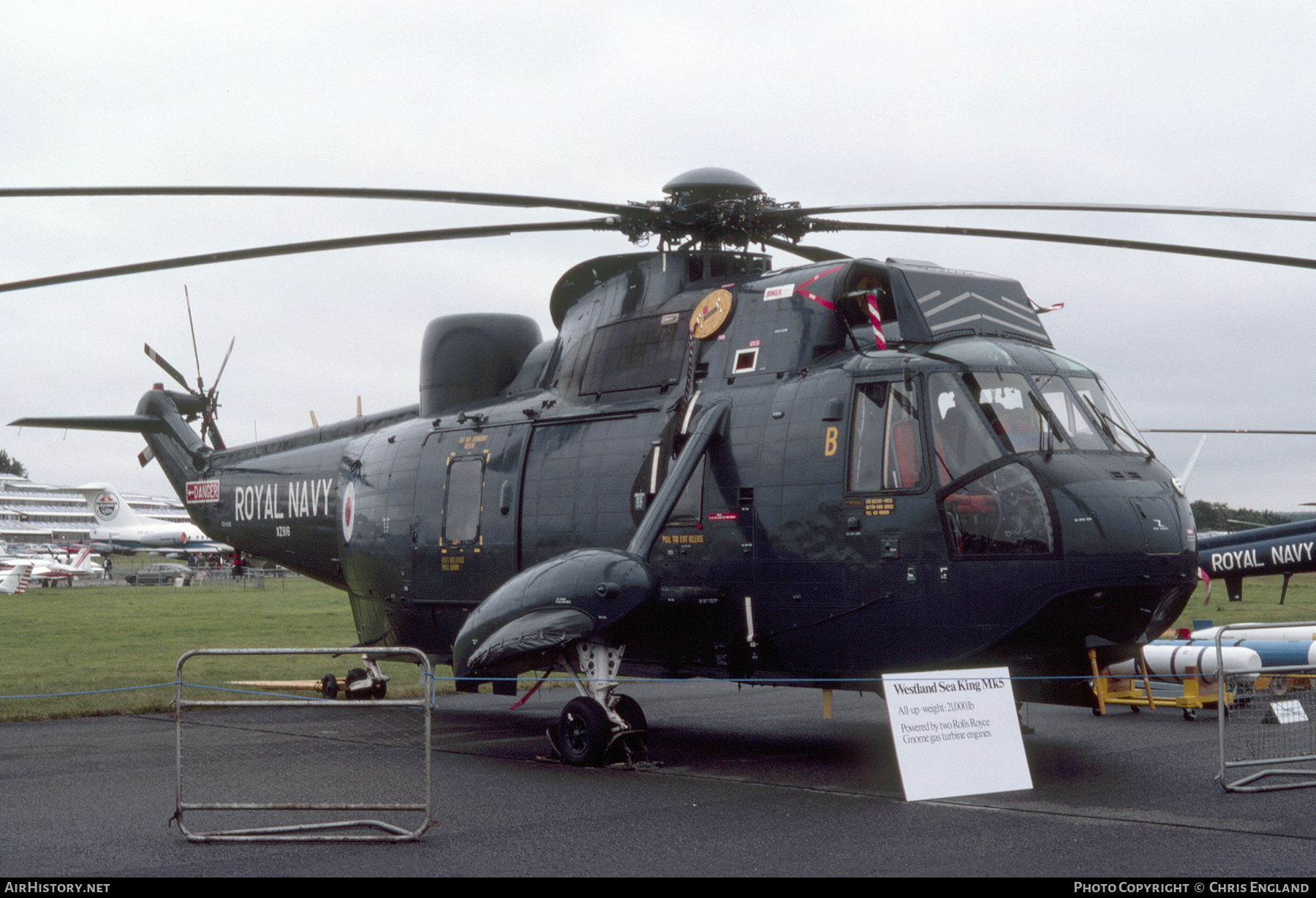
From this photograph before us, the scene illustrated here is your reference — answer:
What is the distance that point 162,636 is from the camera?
29.9 meters

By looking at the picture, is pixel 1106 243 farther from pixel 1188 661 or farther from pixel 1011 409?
pixel 1188 661

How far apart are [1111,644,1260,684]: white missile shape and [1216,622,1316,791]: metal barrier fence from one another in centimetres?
33

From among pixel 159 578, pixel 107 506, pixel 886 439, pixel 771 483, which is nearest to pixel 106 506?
pixel 107 506

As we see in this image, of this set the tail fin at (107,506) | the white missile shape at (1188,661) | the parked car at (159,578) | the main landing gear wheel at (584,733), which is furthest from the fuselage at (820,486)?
the tail fin at (107,506)

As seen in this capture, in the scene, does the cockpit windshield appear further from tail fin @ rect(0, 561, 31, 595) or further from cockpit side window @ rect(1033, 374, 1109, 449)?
tail fin @ rect(0, 561, 31, 595)

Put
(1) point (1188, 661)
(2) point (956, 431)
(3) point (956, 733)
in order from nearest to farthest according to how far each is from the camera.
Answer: (3) point (956, 733) < (2) point (956, 431) < (1) point (1188, 661)

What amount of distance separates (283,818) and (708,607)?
4183mm

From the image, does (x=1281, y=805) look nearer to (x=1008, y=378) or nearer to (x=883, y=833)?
(x=883, y=833)

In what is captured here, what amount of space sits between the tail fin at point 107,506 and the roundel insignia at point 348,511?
104502mm

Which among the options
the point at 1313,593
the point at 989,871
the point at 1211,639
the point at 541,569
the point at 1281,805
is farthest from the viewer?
the point at 1313,593

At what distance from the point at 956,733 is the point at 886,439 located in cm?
251

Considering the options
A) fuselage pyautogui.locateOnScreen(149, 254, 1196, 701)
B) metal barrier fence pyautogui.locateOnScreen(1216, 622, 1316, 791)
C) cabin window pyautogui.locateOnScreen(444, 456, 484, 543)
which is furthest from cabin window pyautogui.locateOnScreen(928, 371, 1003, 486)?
cabin window pyautogui.locateOnScreen(444, 456, 484, 543)

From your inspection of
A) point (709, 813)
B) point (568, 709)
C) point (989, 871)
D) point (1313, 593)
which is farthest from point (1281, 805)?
point (1313, 593)
